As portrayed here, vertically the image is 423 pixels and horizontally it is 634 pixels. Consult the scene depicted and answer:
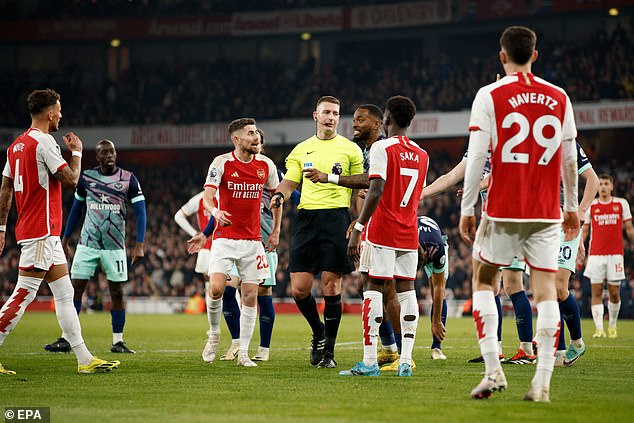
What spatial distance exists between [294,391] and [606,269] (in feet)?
38.2

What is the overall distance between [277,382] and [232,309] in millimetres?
3293

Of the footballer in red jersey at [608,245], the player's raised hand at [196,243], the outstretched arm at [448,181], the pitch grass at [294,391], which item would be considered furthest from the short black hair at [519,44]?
the footballer in red jersey at [608,245]

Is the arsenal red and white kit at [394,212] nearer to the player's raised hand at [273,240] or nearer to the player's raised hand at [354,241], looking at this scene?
the player's raised hand at [354,241]

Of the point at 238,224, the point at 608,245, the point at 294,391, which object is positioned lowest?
the point at 294,391

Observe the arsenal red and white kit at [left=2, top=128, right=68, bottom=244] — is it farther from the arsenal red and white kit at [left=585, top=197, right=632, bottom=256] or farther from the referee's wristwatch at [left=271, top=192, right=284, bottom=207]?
the arsenal red and white kit at [left=585, top=197, right=632, bottom=256]

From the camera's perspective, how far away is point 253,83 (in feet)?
130

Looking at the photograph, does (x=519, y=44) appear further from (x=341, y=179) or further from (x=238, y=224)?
(x=238, y=224)

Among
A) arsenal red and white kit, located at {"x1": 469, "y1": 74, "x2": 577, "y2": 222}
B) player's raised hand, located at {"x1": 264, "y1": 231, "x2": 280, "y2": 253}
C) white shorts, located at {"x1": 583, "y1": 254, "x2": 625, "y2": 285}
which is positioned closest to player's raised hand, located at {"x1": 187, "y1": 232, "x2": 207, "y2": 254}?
player's raised hand, located at {"x1": 264, "y1": 231, "x2": 280, "y2": 253}

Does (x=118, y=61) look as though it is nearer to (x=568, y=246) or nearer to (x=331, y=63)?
(x=331, y=63)

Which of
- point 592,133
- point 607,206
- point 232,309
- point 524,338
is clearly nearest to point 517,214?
point 524,338

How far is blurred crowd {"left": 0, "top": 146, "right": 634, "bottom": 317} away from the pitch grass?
15.7 m

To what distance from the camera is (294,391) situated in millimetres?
7352

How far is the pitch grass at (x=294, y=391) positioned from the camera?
5.96 m

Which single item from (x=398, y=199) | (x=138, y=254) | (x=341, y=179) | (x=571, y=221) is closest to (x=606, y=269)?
(x=138, y=254)
